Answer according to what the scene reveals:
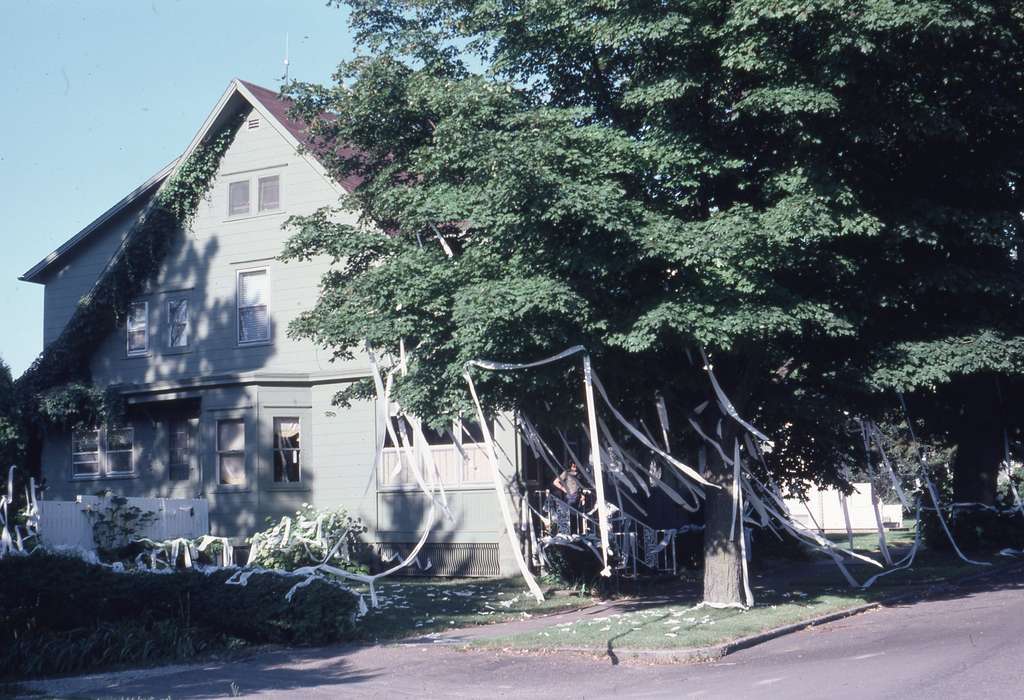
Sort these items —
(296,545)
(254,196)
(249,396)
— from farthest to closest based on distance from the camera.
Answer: (254,196) < (249,396) < (296,545)

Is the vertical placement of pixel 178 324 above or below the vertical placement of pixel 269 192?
below

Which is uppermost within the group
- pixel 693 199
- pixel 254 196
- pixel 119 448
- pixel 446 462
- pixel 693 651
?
pixel 254 196

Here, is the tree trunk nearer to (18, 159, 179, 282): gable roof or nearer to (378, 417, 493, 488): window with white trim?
(378, 417, 493, 488): window with white trim

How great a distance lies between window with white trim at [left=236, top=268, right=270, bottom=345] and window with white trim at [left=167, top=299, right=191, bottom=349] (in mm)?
1616

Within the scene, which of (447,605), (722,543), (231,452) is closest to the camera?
(722,543)

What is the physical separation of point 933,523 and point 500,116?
1564cm

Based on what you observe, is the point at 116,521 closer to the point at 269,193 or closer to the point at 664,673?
the point at 269,193

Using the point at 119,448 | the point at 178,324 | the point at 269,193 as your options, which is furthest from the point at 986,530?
the point at 119,448

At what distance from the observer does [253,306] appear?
25.2 metres

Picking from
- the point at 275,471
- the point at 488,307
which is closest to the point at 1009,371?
the point at 488,307

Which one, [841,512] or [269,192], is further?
[841,512]

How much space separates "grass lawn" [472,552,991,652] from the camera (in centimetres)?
1259

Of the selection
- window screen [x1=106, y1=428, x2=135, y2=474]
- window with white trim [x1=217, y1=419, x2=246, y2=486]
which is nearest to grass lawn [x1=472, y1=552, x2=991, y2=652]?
window with white trim [x1=217, y1=419, x2=246, y2=486]

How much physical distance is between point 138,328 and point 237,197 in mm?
4209
